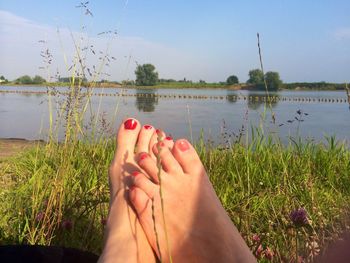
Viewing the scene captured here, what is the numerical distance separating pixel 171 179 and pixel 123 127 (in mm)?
332

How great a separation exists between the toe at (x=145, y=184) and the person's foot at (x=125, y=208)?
0.04 metres

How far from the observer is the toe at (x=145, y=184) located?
1.28m

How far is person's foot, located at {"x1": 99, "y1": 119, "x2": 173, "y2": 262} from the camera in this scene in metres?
1.10

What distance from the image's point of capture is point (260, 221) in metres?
1.65

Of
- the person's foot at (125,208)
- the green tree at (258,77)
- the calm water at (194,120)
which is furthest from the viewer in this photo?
the calm water at (194,120)

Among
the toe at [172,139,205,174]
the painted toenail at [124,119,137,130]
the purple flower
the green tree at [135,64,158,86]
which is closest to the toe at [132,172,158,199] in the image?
the toe at [172,139,205,174]

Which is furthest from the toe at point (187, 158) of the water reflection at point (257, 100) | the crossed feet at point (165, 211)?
the water reflection at point (257, 100)

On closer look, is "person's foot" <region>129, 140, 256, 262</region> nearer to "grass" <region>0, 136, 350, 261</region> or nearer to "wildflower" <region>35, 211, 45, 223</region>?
"grass" <region>0, 136, 350, 261</region>

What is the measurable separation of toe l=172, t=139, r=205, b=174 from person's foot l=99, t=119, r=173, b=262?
61mm

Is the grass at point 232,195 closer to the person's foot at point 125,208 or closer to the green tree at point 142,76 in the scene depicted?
the person's foot at point 125,208

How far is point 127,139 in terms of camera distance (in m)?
1.55

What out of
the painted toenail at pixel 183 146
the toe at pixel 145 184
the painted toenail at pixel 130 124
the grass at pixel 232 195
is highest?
the painted toenail at pixel 130 124

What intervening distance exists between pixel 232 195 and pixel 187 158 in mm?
598

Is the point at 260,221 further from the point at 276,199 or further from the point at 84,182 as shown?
the point at 84,182
